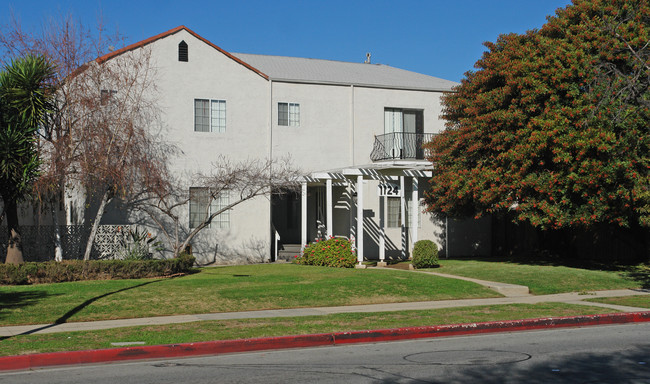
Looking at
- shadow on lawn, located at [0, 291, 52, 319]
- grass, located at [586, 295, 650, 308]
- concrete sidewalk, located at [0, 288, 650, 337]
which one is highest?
shadow on lawn, located at [0, 291, 52, 319]

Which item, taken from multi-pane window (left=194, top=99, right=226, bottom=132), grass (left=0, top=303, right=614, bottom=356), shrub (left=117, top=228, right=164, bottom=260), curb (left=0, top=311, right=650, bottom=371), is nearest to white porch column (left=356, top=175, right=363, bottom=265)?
multi-pane window (left=194, top=99, right=226, bottom=132)

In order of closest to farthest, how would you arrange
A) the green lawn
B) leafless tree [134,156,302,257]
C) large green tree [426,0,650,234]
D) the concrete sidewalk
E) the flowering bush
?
the concrete sidewalk, the green lawn, large green tree [426,0,650,234], the flowering bush, leafless tree [134,156,302,257]

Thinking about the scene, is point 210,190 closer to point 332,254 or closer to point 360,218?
point 332,254

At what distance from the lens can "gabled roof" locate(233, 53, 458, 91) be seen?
27.4 metres

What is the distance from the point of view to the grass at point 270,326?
1020cm

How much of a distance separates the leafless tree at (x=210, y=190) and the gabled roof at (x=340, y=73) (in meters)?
3.84

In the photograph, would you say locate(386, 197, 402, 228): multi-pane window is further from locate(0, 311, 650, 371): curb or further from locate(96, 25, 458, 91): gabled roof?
locate(0, 311, 650, 371): curb

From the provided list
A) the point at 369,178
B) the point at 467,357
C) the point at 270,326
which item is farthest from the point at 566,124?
the point at 467,357

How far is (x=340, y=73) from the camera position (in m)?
29.3

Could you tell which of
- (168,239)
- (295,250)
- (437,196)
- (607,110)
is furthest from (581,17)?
(168,239)

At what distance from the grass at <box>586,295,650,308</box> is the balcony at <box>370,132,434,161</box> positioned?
11.6m

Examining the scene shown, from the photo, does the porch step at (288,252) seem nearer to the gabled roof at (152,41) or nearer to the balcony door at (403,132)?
the balcony door at (403,132)

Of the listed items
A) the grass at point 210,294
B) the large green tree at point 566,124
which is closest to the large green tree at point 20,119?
the grass at point 210,294

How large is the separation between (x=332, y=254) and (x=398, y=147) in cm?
623
